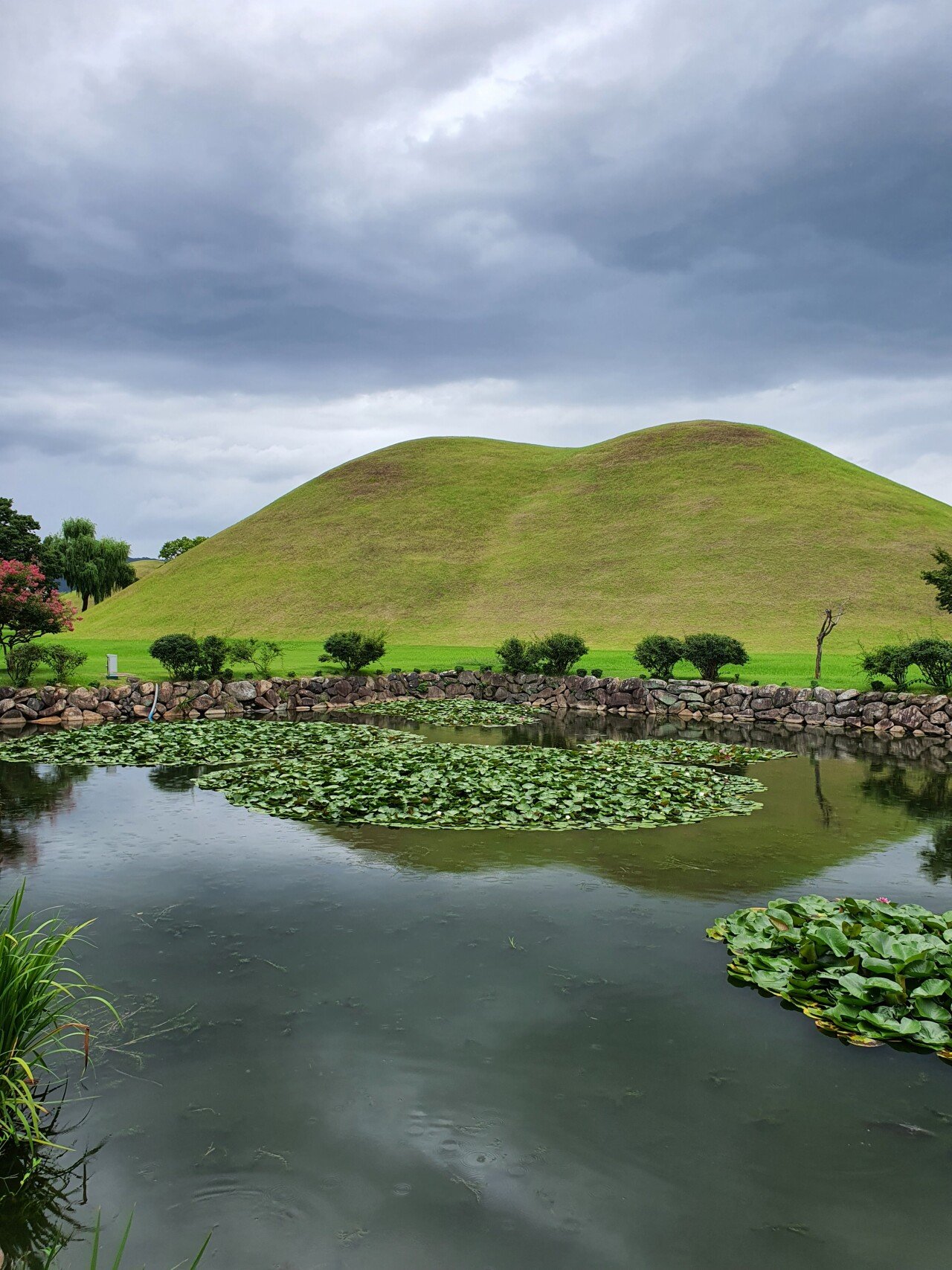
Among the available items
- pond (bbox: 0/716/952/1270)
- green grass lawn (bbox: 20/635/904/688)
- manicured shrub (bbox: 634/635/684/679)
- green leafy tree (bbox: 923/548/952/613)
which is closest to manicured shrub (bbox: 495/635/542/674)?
green grass lawn (bbox: 20/635/904/688)

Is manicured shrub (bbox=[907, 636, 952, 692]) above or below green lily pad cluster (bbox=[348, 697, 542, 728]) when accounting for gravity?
above

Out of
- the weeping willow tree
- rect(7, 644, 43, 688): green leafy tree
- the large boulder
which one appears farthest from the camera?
the weeping willow tree

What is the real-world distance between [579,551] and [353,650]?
42.9 m

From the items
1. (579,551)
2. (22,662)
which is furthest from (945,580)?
(579,551)

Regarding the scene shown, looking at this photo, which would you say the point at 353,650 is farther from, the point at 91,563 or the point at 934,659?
the point at 91,563

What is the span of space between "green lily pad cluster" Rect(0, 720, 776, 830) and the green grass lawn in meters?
9.72

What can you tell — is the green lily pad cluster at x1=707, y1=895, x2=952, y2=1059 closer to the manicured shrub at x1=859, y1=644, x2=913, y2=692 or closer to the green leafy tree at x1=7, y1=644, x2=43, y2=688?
the manicured shrub at x1=859, y1=644, x2=913, y2=692

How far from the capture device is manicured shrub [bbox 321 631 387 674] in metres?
31.8

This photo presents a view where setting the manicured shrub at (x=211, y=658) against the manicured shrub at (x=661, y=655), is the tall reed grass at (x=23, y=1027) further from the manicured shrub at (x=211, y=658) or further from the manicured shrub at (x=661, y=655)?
the manicured shrub at (x=661, y=655)

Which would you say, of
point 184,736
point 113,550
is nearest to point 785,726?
point 184,736

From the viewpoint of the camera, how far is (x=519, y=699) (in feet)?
102

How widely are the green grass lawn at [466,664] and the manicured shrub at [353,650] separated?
0.93 metres

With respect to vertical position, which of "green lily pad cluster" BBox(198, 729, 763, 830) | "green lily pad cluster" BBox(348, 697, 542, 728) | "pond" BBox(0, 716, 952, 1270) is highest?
"green lily pad cluster" BBox(348, 697, 542, 728)

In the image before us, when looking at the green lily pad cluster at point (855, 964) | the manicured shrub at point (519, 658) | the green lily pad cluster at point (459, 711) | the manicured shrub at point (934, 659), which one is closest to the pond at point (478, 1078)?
the green lily pad cluster at point (855, 964)
